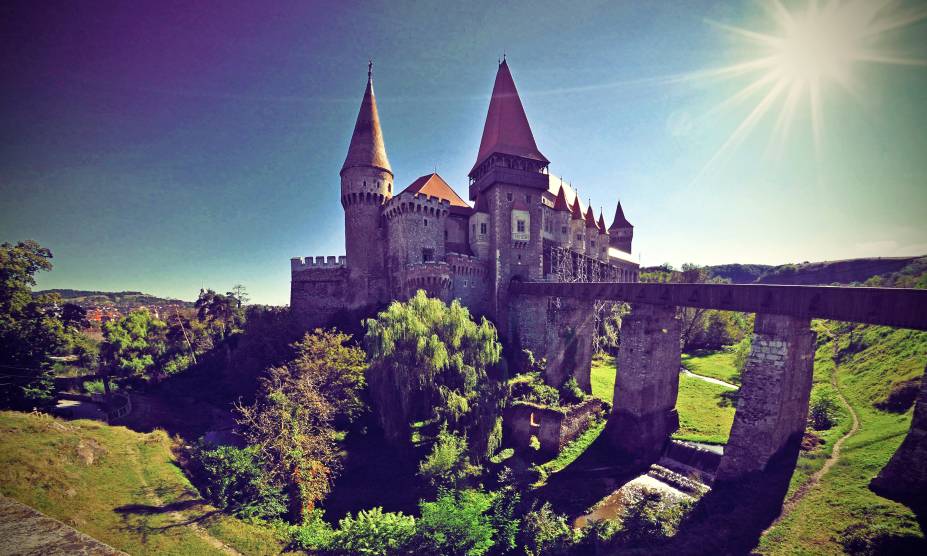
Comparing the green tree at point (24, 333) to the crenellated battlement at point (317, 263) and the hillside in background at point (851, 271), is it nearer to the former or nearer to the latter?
the crenellated battlement at point (317, 263)

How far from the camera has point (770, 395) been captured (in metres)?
12.1

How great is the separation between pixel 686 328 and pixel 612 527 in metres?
37.6

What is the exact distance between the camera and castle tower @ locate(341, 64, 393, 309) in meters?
28.5

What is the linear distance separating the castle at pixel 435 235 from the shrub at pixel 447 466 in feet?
40.5

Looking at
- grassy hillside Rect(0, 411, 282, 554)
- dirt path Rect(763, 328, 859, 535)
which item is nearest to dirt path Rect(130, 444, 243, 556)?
grassy hillside Rect(0, 411, 282, 554)

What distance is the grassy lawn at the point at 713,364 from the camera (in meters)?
30.5

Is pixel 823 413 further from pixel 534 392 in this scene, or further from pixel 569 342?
pixel 534 392

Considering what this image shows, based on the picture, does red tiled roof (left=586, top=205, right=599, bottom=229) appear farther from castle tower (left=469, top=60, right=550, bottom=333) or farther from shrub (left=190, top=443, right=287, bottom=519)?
shrub (left=190, top=443, right=287, bottom=519)

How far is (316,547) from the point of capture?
11.6 meters

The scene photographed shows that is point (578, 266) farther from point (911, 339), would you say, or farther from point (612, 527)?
point (612, 527)

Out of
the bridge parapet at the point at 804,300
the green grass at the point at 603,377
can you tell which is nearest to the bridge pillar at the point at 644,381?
the bridge parapet at the point at 804,300

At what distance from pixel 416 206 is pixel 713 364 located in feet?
116

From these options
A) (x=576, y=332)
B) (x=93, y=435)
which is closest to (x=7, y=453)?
(x=93, y=435)

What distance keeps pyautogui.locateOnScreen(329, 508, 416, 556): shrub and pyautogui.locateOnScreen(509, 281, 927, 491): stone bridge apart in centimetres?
1251
